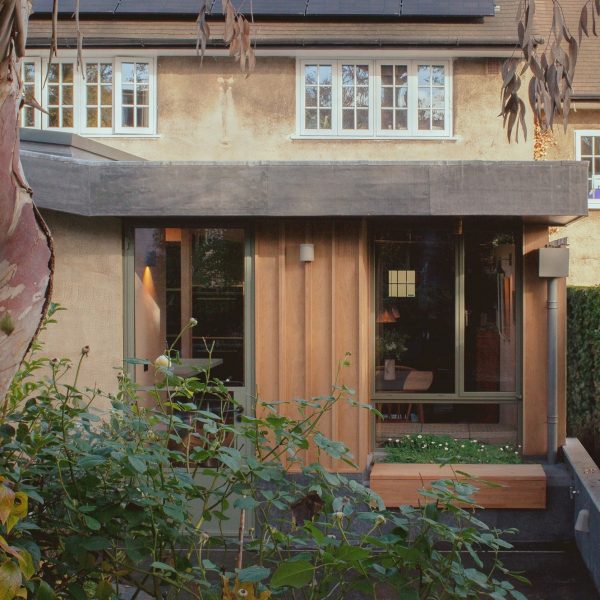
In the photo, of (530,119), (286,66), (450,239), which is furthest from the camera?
(530,119)

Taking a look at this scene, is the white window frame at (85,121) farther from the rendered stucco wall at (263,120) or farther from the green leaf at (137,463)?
the green leaf at (137,463)

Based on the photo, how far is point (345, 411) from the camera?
29.9 feet

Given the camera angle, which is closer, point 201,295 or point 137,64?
point 201,295

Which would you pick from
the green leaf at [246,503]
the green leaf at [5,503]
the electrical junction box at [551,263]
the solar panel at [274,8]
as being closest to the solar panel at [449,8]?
the solar panel at [274,8]

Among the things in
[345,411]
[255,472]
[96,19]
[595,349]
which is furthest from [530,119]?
[255,472]

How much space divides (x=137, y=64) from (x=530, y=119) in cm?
639

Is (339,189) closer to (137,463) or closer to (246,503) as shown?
(246,503)

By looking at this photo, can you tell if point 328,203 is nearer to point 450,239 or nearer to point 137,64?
point 450,239

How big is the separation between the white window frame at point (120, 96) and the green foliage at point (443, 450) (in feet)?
21.3

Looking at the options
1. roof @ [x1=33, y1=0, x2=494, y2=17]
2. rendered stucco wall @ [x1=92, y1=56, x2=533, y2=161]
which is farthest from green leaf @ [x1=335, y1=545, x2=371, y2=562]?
roof @ [x1=33, y1=0, x2=494, y2=17]

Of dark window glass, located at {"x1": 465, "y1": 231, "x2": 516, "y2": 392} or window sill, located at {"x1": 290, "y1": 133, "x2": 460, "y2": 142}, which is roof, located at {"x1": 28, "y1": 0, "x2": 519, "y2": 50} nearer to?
window sill, located at {"x1": 290, "y1": 133, "x2": 460, "y2": 142}

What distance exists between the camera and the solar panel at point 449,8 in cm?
1392

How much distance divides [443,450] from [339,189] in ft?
9.68

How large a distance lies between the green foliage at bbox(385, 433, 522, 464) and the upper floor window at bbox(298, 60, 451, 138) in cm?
543
